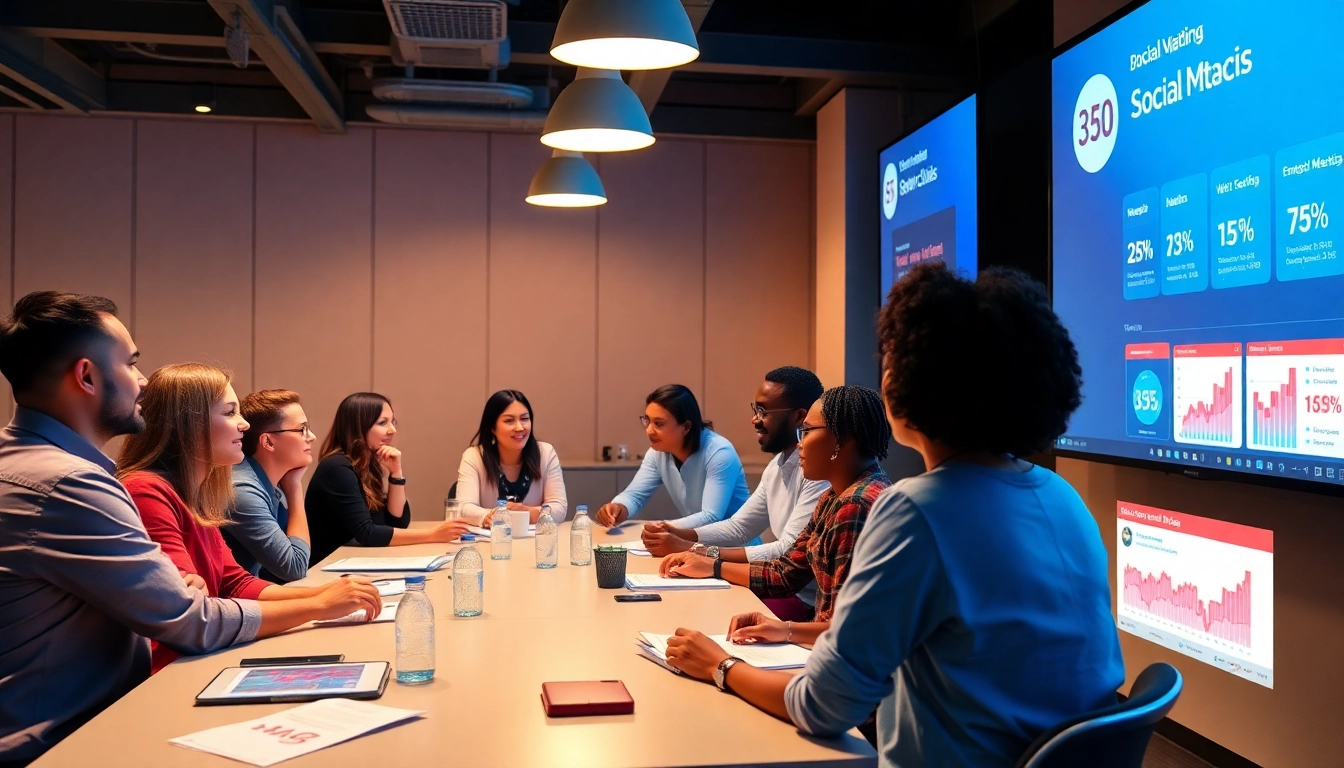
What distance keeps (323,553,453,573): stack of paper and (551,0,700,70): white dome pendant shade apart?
63.0 inches

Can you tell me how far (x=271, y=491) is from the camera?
10.7 feet

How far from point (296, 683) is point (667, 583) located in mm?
1253

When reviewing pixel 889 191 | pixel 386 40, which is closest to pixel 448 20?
pixel 386 40

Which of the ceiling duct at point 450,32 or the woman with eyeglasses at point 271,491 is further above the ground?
the ceiling duct at point 450,32

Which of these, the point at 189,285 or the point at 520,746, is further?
the point at 189,285

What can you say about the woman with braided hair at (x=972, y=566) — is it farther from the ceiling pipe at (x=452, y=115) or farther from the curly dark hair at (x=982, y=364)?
the ceiling pipe at (x=452, y=115)

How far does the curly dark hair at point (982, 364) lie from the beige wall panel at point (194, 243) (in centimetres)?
583

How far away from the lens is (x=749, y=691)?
1.79 meters

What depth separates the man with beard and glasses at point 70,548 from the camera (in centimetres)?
180

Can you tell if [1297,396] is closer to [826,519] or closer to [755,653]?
[826,519]

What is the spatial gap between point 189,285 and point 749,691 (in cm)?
581

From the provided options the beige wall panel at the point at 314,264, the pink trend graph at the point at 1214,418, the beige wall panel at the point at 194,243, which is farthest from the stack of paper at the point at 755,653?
the beige wall panel at the point at 194,243

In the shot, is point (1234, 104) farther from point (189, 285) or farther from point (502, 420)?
point (189, 285)

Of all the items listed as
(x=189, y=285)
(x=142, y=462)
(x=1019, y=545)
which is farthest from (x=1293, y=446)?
(x=189, y=285)
